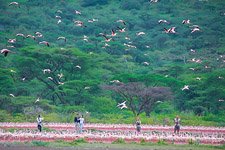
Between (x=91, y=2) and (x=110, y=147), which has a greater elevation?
(x=91, y=2)

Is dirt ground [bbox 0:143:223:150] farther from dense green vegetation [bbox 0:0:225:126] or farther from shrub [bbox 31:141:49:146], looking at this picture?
dense green vegetation [bbox 0:0:225:126]

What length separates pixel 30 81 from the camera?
54656 millimetres

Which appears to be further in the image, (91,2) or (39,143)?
(91,2)

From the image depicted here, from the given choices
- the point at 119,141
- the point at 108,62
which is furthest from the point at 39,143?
the point at 108,62

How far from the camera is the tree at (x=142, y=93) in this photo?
45.4 metres

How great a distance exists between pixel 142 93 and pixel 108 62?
16.0m

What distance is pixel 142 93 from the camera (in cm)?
4531

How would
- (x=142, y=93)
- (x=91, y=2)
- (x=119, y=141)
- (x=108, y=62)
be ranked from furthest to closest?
(x=91, y=2), (x=108, y=62), (x=142, y=93), (x=119, y=141)

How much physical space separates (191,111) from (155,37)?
28.1 metres

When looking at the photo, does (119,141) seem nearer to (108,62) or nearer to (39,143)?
(39,143)

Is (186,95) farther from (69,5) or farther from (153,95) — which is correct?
(69,5)

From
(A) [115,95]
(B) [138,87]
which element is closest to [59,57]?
(A) [115,95]

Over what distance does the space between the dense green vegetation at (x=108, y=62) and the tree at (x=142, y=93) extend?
2.78 ft

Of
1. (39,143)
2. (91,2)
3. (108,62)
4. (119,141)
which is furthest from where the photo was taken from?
(91,2)
